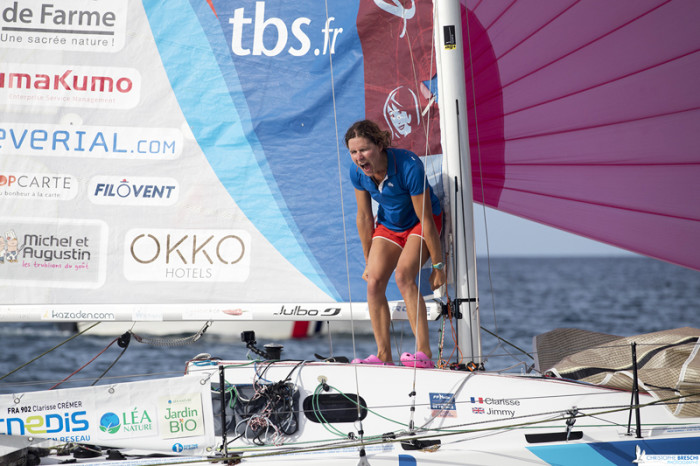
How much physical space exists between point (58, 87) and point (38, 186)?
22.1 inches

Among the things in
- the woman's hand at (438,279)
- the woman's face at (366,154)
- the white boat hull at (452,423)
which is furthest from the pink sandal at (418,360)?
the woman's face at (366,154)

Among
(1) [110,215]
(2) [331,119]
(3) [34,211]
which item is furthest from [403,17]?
(3) [34,211]

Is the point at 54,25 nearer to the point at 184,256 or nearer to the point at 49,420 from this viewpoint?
the point at 184,256

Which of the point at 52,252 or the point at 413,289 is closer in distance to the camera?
the point at 413,289

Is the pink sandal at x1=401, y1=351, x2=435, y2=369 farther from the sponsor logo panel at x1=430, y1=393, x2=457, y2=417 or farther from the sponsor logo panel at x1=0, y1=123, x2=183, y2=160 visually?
the sponsor logo panel at x1=0, y1=123, x2=183, y2=160

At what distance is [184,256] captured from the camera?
15.2ft

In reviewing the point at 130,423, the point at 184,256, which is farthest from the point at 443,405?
the point at 184,256

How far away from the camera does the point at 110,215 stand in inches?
183

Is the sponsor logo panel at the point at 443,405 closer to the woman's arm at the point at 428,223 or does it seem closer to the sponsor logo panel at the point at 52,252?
the woman's arm at the point at 428,223

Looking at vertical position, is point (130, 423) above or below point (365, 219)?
below

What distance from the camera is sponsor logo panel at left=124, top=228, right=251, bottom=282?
4617mm

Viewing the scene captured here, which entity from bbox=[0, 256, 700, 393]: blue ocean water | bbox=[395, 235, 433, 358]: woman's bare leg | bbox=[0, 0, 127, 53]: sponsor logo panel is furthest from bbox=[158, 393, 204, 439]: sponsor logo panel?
bbox=[0, 256, 700, 393]: blue ocean water

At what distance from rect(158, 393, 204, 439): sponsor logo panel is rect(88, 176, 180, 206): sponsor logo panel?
126 cm

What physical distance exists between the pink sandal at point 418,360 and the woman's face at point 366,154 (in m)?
0.96
